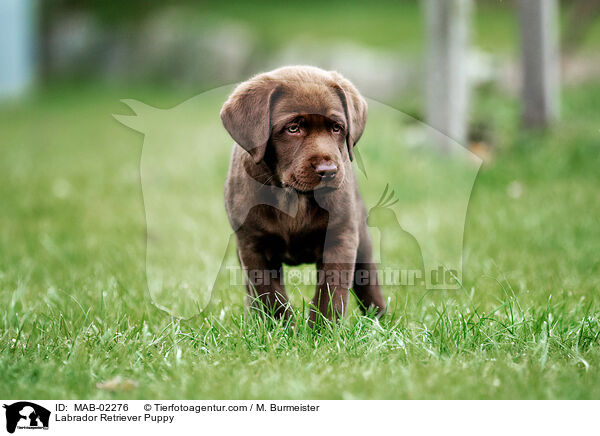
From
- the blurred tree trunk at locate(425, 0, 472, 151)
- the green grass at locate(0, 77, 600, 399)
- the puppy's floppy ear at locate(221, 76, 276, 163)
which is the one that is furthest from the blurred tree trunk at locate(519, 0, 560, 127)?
the puppy's floppy ear at locate(221, 76, 276, 163)

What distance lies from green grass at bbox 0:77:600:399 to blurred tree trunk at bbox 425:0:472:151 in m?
0.81

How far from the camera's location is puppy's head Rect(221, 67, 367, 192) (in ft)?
9.27

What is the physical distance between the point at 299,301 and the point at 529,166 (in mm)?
3627

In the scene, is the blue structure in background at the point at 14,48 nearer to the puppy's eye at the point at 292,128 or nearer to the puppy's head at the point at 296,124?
the puppy's head at the point at 296,124

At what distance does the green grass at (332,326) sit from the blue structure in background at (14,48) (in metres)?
10.6

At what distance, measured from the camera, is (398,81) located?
37.5 ft

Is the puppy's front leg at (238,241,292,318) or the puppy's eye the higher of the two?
the puppy's eye

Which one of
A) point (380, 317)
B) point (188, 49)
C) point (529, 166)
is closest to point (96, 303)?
point (380, 317)

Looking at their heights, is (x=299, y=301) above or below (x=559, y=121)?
below

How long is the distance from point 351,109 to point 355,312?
0.92 m
